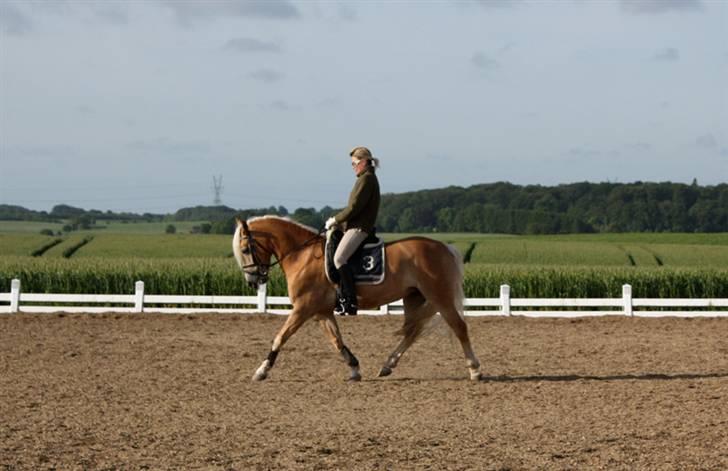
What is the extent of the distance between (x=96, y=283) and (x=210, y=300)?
5.95 meters

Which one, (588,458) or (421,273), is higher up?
(421,273)

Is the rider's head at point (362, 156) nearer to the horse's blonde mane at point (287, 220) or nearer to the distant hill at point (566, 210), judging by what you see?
the horse's blonde mane at point (287, 220)

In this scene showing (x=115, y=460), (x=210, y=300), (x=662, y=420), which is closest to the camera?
(x=115, y=460)

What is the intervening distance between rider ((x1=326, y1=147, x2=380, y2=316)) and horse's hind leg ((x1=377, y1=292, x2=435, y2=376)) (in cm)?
81

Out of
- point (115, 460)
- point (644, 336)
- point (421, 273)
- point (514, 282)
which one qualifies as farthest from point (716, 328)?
point (115, 460)

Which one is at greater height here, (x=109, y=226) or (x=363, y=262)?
(x=109, y=226)

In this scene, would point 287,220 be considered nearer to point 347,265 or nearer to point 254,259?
point 254,259

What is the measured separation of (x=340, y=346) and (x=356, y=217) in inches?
62.4

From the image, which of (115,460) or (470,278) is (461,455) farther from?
(470,278)

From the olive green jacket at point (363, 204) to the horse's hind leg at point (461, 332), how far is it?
4.52 ft

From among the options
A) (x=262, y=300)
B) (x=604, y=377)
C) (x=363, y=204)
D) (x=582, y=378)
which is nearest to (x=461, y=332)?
(x=582, y=378)

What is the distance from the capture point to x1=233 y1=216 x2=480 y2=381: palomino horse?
466 inches

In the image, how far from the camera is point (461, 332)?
12062 millimetres

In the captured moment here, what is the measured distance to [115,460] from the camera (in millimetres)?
7625
